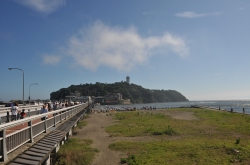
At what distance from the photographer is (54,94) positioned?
198875 mm

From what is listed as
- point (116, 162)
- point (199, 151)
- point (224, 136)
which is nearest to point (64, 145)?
point (116, 162)

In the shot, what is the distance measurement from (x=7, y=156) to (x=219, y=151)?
41.9 feet

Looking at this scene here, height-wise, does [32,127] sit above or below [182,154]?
above

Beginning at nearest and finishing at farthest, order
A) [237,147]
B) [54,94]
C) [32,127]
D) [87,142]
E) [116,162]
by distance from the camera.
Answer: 1. [32,127]
2. [116,162]
3. [237,147]
4. [87,142]
5. [54,94]

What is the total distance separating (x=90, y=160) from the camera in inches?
521

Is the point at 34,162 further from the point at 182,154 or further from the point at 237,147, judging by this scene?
the point at 237,147

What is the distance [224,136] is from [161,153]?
9085 mm

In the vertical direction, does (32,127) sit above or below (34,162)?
above

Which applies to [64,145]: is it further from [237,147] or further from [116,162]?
[237,147]

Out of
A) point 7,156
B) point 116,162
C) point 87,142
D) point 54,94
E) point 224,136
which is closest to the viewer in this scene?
point 7,156

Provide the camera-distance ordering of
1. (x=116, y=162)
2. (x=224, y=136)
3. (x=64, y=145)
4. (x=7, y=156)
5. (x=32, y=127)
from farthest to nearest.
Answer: (x=224, y=136) → (x=64, y=145) → (x=116, y=162) → (x=32, y=127) → (x=7, y=156)

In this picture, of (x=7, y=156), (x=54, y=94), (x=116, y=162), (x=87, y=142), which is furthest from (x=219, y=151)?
(x=54, y=94)

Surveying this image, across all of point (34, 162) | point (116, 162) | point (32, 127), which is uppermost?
point (32, 127)

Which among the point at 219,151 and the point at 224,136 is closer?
the point at 219,151
